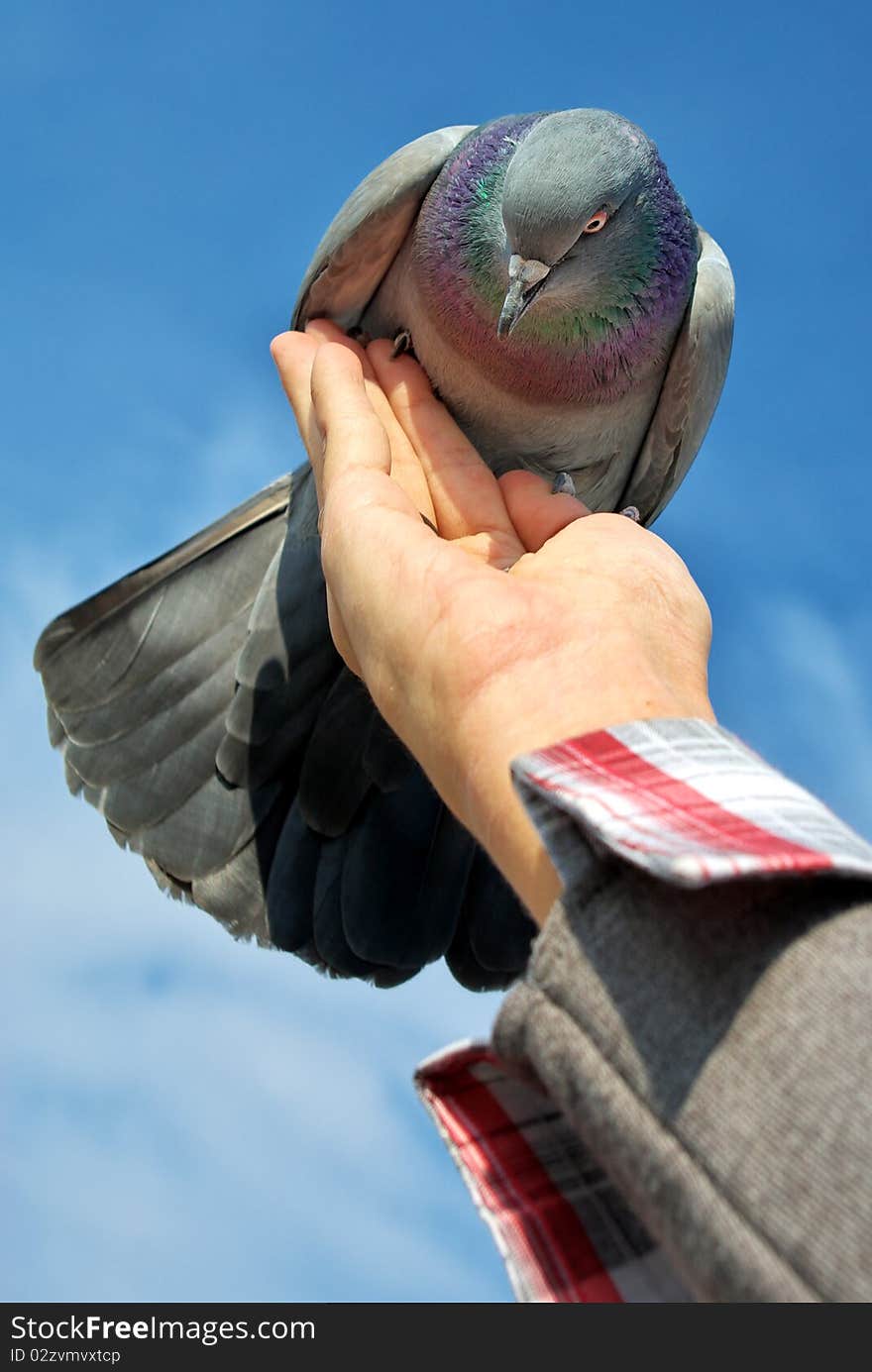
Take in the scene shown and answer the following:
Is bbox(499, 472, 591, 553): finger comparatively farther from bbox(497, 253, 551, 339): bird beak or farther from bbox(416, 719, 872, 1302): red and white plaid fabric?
bbox(416, 719, 872, 1302): red and white plaid fabric

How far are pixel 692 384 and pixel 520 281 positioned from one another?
3.31 feet

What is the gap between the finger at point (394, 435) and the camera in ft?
11.8

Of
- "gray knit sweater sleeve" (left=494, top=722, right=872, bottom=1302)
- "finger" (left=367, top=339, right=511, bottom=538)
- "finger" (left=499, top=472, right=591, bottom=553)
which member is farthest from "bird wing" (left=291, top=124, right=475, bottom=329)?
"gray knit sweater sleeve" (left=494, top=722, right=872, bottom=1302)

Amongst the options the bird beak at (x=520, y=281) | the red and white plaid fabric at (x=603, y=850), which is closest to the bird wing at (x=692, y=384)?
the bird beak at (x=520, y=281)

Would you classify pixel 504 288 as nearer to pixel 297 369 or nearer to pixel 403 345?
pixel 403 345

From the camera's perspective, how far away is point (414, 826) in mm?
4934

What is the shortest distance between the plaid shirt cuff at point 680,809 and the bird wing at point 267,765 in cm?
358

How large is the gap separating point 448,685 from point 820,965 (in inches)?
29.6

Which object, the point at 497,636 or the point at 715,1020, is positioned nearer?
the point at 715,1020

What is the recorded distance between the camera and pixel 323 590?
4996 millimetres

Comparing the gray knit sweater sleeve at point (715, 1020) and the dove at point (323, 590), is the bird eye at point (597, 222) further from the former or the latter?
the gray knit sweater sleeve at point (715, 1020)

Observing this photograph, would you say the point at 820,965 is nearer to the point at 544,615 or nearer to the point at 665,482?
the point at 544,615

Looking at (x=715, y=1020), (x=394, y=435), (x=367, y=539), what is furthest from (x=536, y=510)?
(x=715, y=1020)

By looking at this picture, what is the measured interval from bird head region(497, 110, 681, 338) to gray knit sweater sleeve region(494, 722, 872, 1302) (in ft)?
10.2
